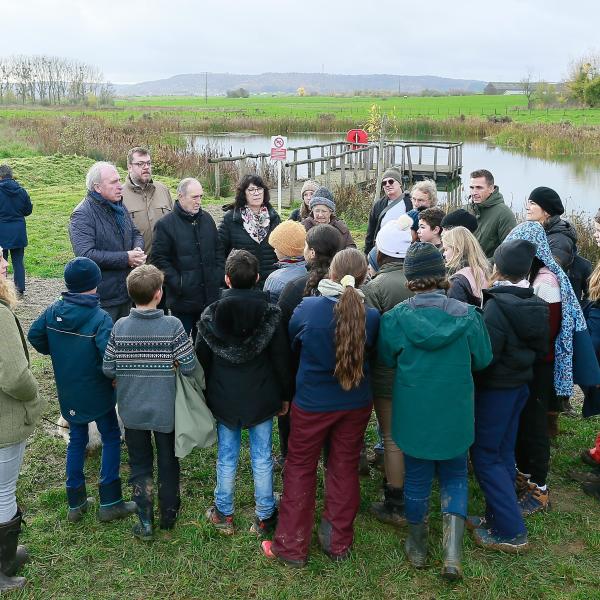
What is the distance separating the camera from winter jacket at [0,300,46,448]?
2.80 m

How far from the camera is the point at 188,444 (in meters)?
3.26

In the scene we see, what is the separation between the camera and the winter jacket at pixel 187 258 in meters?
4.65

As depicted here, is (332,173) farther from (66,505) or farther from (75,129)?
(66,505)

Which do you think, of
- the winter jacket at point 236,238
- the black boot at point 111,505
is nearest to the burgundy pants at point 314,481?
the black boot at point 111,505

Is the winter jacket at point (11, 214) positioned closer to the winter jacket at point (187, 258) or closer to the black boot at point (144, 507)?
the winter jacket at point (187, 258)

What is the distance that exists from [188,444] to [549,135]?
32.2 m

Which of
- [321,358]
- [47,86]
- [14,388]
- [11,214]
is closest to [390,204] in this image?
[321,358]

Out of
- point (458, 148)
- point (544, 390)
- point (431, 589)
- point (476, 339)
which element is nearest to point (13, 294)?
point (476, 339)

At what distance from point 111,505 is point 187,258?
6.13ft

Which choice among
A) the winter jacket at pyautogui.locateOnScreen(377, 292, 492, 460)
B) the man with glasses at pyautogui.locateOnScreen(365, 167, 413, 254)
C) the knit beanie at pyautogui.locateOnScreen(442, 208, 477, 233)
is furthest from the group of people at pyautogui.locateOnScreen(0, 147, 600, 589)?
the man with glasses at pyautogui.locateOnScreen(365, 167, 413, 254)

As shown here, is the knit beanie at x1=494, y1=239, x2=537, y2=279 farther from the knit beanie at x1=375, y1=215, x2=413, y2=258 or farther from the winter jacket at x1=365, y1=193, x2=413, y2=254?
the winter jacket at x1=365, y1=193, x2=413, y2=254

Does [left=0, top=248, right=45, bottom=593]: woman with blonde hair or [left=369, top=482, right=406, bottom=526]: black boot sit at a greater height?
[left=0, top=248, right=45, bottom=593]: woman with blonde hair

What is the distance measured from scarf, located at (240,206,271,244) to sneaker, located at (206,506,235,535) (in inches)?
88.7

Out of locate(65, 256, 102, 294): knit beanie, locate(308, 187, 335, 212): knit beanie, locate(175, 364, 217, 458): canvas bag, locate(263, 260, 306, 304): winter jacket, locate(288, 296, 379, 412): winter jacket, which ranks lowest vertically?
locate(175, 364, 217, 458): canvas bag
